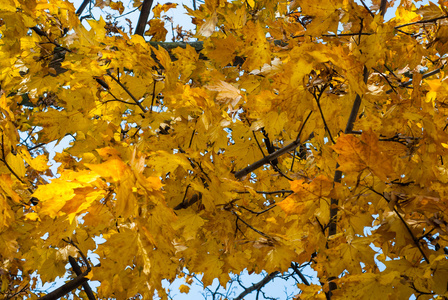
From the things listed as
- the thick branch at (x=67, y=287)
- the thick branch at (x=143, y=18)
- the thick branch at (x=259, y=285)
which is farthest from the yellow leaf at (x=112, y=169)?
the thick branch at (x=259, y=285)

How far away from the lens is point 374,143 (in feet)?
3.61

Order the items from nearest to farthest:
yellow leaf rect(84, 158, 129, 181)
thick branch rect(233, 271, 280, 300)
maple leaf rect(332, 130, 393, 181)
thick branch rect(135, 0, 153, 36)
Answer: yellow leaf rect(84, 158, 129, 181) < maple leaf rect(332, 130, 393, 181) < thick branch rect(135, 0, 153, 36) < thick branch rect(233, 271, 280, 300)

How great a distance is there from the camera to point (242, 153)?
205cm

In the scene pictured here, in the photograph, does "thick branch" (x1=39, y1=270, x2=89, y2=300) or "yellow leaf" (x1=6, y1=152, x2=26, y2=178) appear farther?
"thick branch" (x1=39, y1=270, x2=89, y2=300)

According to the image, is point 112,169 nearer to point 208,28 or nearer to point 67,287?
point 208,28

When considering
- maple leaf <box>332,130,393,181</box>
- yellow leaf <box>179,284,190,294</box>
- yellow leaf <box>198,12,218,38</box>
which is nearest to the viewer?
maple leaf <box>332,130,393,181</box>

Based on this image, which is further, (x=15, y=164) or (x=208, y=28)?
(x=208, y=28)

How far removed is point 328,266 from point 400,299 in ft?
1.24

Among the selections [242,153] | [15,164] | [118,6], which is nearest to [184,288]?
[242,153]

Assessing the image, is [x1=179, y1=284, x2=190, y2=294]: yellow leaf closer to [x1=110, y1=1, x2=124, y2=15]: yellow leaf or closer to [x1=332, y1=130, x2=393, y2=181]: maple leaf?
[x1=110, y1=1, x2=124, y2=15]: yellow leaf

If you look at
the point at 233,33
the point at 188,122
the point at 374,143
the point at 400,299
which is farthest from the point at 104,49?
the point at 400,299

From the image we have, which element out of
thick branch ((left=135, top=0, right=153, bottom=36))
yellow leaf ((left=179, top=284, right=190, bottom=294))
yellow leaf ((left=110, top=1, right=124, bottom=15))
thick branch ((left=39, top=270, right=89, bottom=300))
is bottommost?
thick branch ((left=39, top=270, right=89, bottom=300))

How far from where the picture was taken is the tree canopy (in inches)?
46.5

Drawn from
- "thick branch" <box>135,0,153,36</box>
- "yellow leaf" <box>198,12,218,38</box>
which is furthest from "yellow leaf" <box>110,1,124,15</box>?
"yellow leaf" <box>198,12,218,38</box>
